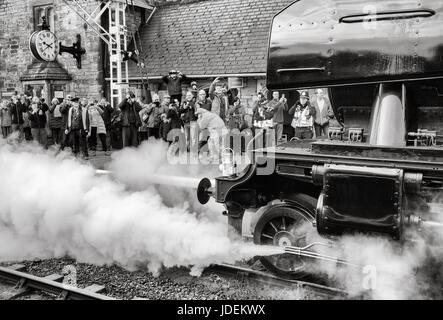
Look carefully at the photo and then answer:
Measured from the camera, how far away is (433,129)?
4.29 meters

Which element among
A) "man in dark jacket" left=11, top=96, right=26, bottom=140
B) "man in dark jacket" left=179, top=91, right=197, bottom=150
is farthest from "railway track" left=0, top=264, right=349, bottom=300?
"man in dark jacket" left=11, top=96, right=26, bottom=140

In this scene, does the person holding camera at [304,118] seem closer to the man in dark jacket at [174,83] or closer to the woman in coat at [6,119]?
the man in dark jacket at [174,83]

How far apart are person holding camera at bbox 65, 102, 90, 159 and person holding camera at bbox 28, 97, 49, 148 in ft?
5.45

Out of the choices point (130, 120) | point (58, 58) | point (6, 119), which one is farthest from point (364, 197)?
point (58, 58)

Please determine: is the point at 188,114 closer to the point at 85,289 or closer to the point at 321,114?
the point at 321,114

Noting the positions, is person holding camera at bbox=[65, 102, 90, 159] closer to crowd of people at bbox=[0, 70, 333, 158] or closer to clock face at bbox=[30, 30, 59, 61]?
crowd of people at bbox=[0, 70, 333, 158]

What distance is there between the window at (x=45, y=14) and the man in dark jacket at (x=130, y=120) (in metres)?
6.51

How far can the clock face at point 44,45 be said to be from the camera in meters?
15.3

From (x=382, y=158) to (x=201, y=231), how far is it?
2.31 m

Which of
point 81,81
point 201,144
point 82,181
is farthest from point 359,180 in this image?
point 81,81

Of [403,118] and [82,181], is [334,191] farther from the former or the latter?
[82,181]

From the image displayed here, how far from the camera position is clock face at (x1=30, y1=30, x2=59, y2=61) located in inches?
603

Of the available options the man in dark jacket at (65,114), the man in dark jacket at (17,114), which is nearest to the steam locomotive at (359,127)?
the man in dark jacket at (65,114)

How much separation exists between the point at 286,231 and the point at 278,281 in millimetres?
524
